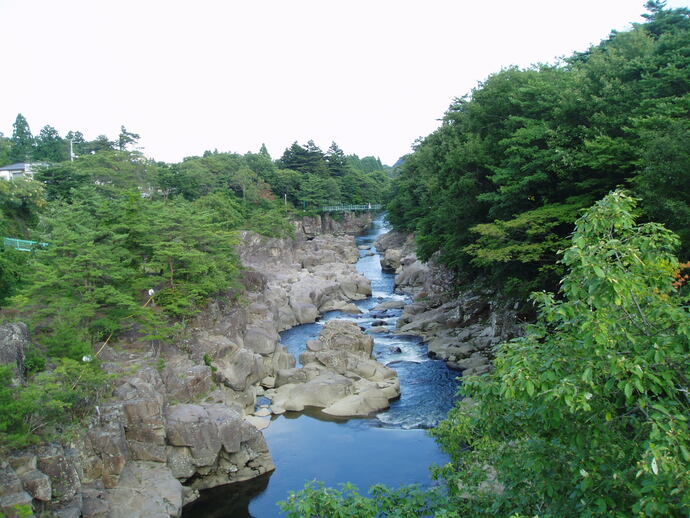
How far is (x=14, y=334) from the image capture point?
15.6m

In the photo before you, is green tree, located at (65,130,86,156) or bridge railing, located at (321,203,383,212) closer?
green tree, located at (65,130,86,156)

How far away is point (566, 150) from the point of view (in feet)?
67.3

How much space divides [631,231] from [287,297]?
32.4m

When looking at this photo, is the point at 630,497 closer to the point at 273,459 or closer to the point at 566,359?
the point at 566,359

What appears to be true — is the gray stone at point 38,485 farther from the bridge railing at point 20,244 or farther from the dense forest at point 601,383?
the bridge railing at point 20,244

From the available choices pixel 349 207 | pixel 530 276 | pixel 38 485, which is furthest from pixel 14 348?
pixel 349 207

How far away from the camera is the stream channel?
16.1m

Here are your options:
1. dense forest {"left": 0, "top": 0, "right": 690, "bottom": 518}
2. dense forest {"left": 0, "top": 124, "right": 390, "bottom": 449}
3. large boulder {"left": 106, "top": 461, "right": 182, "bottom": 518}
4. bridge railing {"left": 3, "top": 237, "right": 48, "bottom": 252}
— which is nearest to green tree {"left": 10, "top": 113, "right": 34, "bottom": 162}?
dense forest {"left": 0, "top": 0, "right": 690, "bottom": 518}

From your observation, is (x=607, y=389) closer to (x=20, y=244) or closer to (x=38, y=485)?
(x=38, y=485)

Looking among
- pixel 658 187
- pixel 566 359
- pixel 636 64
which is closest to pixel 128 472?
pixel 566 359

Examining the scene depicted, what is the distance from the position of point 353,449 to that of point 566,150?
553 inches

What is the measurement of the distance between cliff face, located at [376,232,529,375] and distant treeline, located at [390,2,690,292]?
1.91 m

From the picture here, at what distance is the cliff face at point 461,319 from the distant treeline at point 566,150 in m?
1.91

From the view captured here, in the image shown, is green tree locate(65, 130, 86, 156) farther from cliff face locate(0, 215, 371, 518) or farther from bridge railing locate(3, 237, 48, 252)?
cliff face locate(0, 215, 371, 518)
